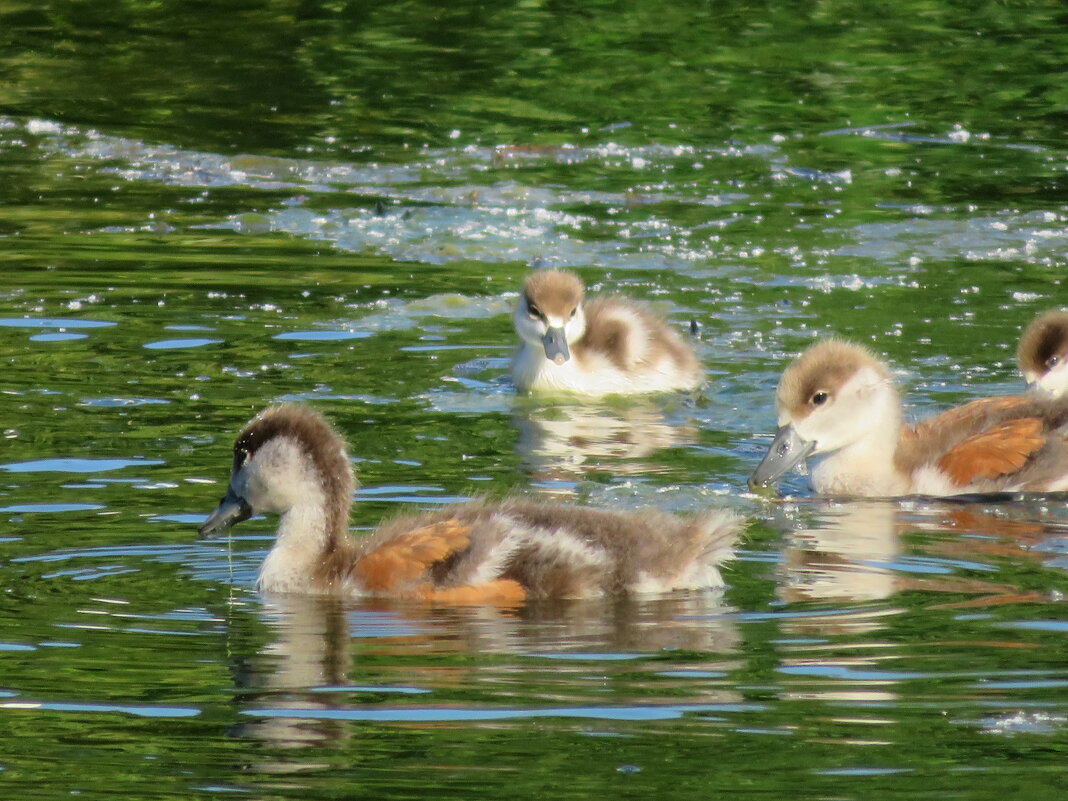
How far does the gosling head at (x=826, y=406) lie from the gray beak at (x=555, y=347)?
193cm

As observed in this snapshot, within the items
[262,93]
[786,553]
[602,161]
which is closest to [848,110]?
[602,161]

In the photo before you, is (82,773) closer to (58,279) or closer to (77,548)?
(77,548)

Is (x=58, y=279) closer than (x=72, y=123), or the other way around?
(x=58, y=279)

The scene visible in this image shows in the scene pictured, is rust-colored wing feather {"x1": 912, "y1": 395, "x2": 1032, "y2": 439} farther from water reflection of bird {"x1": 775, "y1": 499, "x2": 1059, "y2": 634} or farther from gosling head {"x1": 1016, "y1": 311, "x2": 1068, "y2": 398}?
gosling head {"x1": 1016, "y1": 311, "x2": 1068, "y2": 398}

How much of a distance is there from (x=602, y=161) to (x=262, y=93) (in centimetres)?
383

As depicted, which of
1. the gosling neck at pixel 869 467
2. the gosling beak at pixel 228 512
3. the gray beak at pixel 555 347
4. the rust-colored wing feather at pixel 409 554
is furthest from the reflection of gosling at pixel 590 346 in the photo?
the rust-colored wing feather at pixel 409 554

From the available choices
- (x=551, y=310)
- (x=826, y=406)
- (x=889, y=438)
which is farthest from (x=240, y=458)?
(x=551, y=310)

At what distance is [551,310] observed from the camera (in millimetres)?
10258

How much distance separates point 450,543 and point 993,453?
271 centimetres

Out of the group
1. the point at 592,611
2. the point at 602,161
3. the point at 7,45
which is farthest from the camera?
the point at 7,45

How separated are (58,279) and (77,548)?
5506 mm

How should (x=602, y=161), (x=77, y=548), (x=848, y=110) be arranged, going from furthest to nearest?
(x=848, y=110) < (x=602, y=161) < (x=77, y=548)

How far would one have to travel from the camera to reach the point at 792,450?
838 cm

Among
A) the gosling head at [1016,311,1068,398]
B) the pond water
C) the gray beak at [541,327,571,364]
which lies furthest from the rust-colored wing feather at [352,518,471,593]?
the gray beak at [541,327,571,364]
